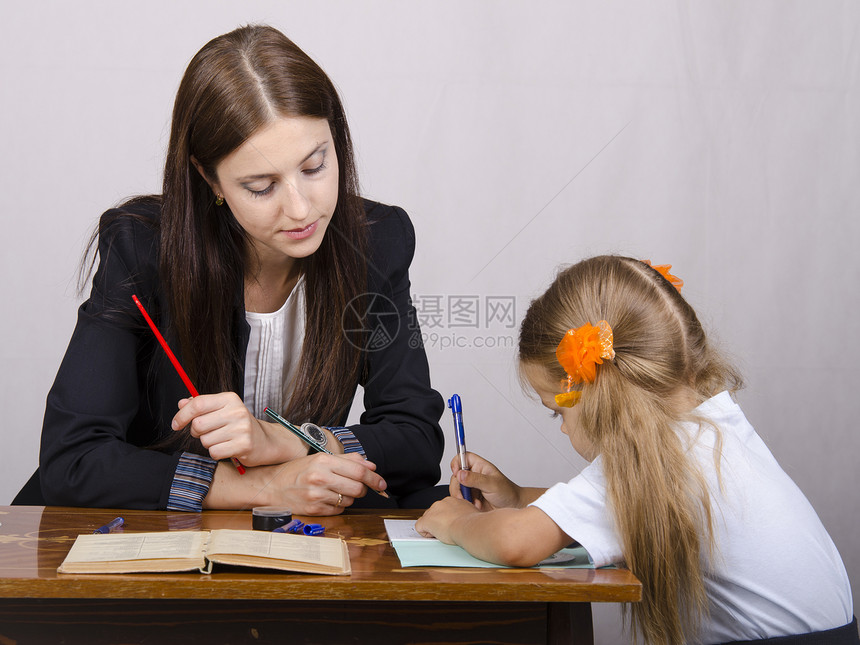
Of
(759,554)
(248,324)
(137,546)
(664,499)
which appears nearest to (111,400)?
(248,324)

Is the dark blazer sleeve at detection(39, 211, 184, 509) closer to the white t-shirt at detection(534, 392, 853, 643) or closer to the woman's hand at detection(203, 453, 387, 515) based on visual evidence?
the woman's hand at detection(203, 453, 387, 515)

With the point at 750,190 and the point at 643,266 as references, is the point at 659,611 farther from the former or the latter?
the point at 750,190

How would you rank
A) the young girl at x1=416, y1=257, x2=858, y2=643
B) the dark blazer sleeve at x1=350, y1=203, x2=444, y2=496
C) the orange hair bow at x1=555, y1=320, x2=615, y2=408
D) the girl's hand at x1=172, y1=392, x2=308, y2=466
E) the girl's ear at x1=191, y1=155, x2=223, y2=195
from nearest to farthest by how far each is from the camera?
the young girl at x1=416, y1=257, x2=858, y2=643
the orange hair bow at x1=555, y1=320, x2=615, y2=408
the girl's hand at x1=172, y1=392, x2=308, y2=466
the girl's ear at x1=191, y1=155, x2=223, y2=195
the dark blazer sleeve at x1=350, y1=203, x2=444, y2=496

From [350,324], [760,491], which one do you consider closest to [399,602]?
[760,491]

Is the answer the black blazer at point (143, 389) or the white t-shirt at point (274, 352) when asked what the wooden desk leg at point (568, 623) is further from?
the white t-shirt at point (274, 352)

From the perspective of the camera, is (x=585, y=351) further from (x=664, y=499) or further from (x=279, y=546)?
(x=279, y=546)

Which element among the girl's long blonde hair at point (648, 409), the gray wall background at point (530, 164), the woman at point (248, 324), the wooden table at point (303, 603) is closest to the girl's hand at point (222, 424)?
the woman at point (248, 324)

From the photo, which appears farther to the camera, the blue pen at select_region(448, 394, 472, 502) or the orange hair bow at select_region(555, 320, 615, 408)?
the blue pen at select_region(448, 394, 472, 502)

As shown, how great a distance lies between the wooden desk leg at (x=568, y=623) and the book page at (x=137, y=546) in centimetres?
41

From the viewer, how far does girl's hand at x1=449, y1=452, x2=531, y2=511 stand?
4.72ft

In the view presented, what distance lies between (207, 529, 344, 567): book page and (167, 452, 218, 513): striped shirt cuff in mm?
278

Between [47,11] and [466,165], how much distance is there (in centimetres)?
121

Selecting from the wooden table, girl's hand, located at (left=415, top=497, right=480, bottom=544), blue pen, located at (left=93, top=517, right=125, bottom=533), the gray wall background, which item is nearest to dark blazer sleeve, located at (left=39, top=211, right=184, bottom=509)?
blue pen, located at (left=93, top=517, right=125, bottom=533)

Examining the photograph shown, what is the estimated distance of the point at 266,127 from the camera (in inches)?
56.2
